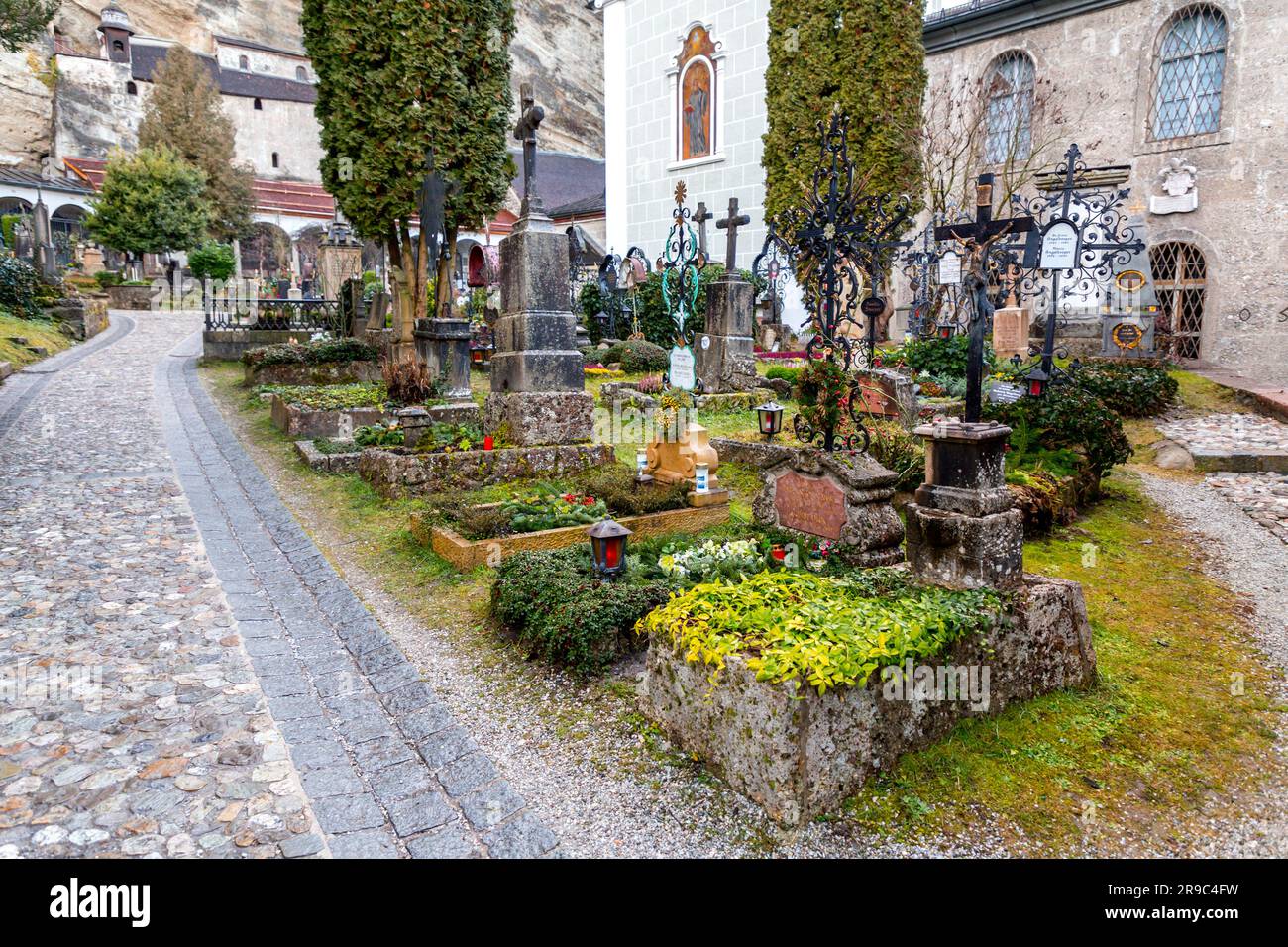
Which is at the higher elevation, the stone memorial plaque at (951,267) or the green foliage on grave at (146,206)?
the green foliage on grave at (146,206)

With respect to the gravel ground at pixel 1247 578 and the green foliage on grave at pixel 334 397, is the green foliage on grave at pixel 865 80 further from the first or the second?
the gravel ground at pixel 1247 578

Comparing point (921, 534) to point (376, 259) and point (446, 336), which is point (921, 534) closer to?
point (446, 336)

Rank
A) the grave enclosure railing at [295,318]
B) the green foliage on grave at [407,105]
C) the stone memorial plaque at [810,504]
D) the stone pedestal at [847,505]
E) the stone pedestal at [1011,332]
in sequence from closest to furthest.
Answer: the stone pedestal at [847,505] → the stone memorial plaque at [810,504] → the green foliage on grave at [407,105] → the stone pedestal at [1011,332] → the grave enclosure railing at [295,318]

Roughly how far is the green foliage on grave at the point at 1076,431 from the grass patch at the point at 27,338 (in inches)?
688

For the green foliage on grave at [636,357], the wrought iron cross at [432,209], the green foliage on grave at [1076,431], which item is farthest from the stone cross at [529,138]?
the green foliage on grave at [636,357]

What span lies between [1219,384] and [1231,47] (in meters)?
7.21

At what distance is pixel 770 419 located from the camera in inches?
374

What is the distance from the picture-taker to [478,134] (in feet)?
46.2

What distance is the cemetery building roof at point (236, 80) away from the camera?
59.4 m

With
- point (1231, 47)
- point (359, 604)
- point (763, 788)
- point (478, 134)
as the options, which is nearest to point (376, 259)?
point (478, 134)

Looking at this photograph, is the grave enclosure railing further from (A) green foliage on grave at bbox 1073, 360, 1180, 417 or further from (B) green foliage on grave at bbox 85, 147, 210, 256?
(B) green foliage on grave at bbox 85, 147, 210, 256

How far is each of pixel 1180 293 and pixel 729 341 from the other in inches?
405

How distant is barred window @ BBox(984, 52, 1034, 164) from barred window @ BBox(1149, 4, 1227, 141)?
98.8 inches
